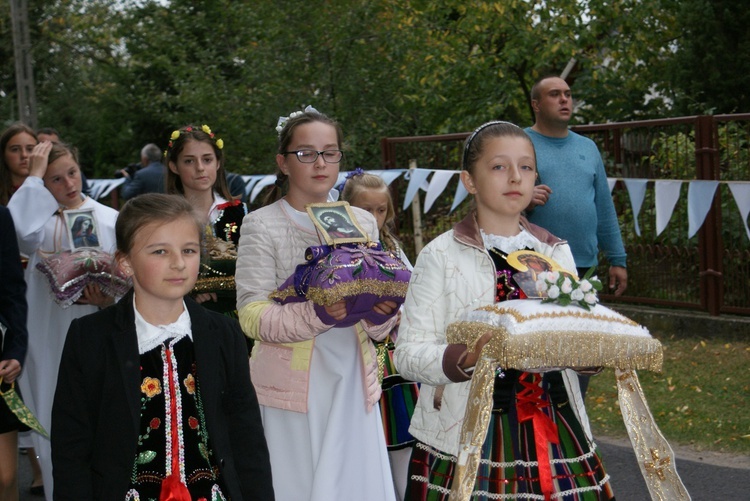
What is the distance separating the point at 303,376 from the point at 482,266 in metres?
1.16

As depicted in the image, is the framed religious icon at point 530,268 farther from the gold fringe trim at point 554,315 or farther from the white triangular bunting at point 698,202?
the white triangular bunting at point 698,202

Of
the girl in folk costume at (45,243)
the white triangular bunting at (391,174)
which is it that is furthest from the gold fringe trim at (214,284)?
the white triangular bunting at (391,174)

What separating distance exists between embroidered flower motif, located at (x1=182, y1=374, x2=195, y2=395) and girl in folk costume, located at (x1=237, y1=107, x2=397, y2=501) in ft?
3.00

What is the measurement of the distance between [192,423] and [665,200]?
6.39 m

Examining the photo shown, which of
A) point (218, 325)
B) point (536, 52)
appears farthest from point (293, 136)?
point (536, 52)

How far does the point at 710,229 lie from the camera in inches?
375

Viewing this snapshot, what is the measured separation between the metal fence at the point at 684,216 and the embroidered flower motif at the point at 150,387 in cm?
603

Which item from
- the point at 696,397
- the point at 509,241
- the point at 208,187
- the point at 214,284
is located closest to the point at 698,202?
the point at 696,397

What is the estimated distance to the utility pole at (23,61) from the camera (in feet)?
74.2

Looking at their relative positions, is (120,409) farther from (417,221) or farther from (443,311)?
(417,221)

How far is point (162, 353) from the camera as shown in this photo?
338cm

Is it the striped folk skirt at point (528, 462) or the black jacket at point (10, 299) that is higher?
the black jacket at point (10, 299)

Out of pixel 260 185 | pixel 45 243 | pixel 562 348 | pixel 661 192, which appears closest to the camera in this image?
pixel 562 348

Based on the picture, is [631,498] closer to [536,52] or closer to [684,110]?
[684,110]
